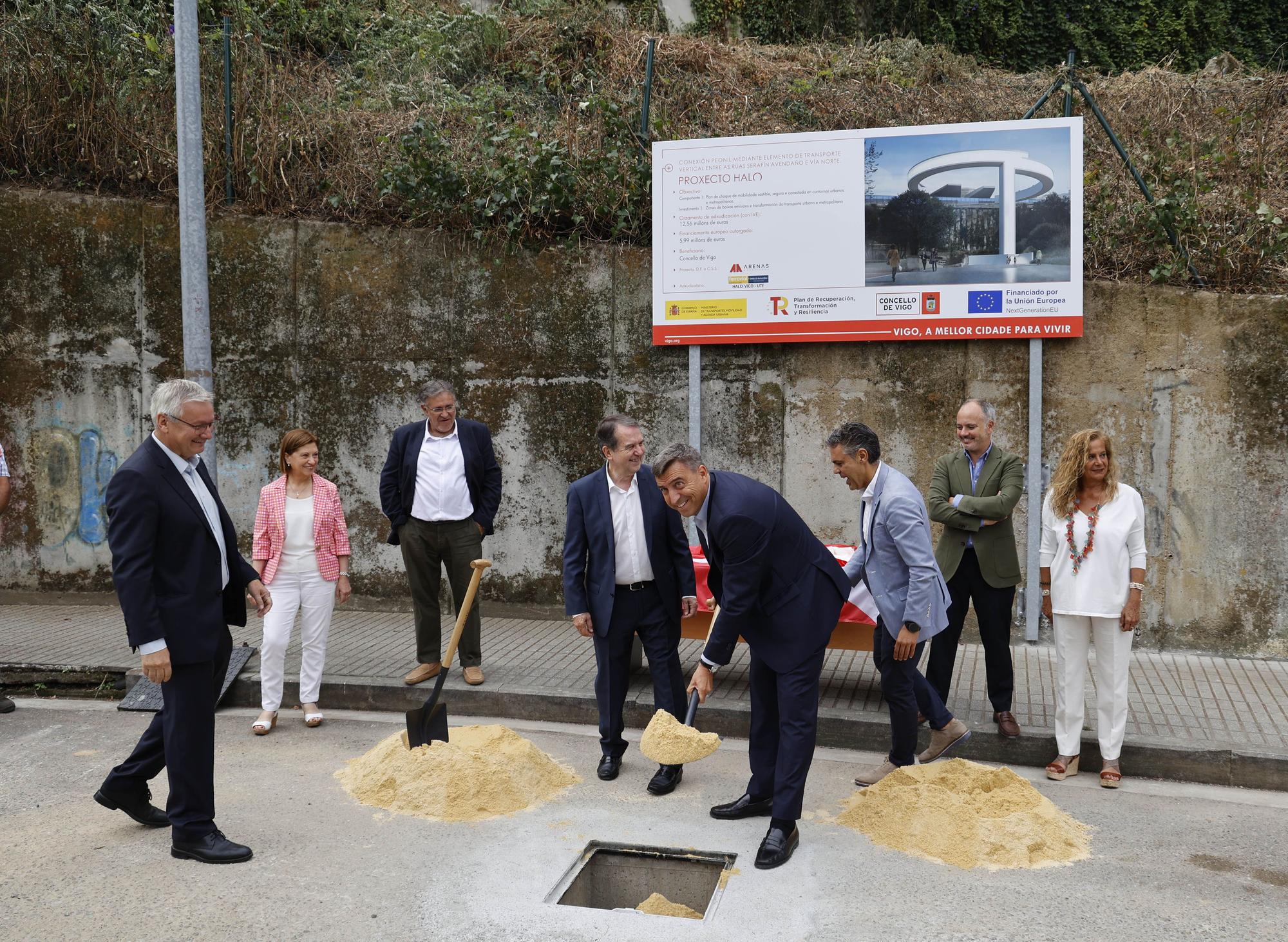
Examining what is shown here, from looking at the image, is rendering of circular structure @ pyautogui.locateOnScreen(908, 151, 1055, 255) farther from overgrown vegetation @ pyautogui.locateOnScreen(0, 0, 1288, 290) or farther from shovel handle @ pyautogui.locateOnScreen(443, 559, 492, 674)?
shovel handle @ pyautogui.locateOnScreen(443, 559, 492, 674)

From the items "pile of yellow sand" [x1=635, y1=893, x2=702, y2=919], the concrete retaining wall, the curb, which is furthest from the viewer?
the concrete retaining wall

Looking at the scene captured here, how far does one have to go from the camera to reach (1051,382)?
26.0ft

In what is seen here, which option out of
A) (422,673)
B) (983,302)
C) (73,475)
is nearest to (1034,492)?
(983,302)

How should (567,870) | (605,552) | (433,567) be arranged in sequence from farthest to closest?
(433,567) < (605,552) < (567,870)

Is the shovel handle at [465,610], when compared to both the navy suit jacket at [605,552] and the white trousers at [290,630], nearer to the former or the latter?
the navy suit jacket at [605,552]

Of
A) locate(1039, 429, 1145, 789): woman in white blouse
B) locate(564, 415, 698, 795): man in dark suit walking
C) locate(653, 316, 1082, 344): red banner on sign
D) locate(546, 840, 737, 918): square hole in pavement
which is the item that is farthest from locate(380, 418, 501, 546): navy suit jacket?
locate(1039, 429, 1145, 789): woman in white blouse

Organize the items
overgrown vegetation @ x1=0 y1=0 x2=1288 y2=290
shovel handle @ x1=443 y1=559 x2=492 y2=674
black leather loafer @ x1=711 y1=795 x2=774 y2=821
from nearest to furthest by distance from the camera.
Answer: black leather loafer @ x1=711 y1=795 x2=774 y2=821 → shovel handle @ x1=443 y1=559 x2=492 y2=674 → overgrown vegetation @ x1=0 y1=0 x2=1288 y2=290

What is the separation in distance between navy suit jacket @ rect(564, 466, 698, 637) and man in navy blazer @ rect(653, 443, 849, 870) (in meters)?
0.69

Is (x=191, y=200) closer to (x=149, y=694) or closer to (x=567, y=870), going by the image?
(x=149, y=694)

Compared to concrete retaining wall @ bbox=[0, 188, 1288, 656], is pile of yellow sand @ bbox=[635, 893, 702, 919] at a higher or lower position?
lower

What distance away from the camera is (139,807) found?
4.65 metres

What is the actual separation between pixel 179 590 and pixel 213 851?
3.58 feet

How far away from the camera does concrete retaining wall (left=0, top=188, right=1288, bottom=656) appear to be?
25.0ft

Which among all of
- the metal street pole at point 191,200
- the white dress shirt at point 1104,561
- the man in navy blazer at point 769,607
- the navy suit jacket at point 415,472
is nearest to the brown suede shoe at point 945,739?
the white dress shirt at point 1104,561
